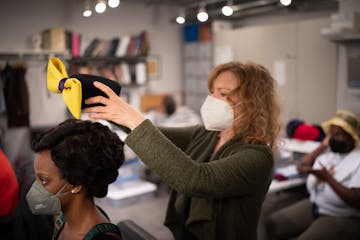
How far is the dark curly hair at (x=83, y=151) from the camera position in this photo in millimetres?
1234

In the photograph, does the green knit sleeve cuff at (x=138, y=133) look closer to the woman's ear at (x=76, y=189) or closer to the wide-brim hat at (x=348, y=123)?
the woman's ear at (x=76, y=189)

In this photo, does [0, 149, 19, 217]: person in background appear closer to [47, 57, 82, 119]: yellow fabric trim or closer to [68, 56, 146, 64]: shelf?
[47, 57, 82, 119]: yellow fabric trim

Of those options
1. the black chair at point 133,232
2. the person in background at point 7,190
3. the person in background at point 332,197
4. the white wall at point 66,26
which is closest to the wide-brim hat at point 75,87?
the black chair at point 133,232

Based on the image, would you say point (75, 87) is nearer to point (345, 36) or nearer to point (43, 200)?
point (43, 200)

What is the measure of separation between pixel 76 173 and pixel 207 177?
44cm

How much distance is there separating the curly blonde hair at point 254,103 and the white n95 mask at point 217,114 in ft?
0.09

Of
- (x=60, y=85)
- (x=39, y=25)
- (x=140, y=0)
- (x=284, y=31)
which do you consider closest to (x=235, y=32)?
(x=284, y=31)

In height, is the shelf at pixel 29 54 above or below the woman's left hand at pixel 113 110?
above

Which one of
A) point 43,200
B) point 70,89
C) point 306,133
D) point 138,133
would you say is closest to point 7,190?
point 43,200

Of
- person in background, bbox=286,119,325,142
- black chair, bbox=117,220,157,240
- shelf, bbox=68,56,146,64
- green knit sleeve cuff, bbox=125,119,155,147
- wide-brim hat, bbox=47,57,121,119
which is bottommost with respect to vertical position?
black chair, bbox=117,220,157,240

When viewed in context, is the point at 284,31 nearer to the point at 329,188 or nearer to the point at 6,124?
the point at 329,188

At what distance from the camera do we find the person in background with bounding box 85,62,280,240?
109cm

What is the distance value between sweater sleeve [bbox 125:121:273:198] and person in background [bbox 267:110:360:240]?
1366 mm

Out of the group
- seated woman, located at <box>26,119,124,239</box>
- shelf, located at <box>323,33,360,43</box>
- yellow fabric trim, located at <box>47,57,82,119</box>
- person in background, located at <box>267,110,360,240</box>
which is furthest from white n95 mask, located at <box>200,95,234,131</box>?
shelf, located at <box>323,33,360,43</box>
